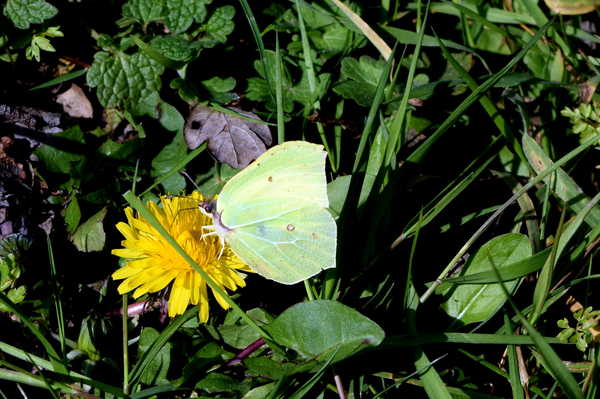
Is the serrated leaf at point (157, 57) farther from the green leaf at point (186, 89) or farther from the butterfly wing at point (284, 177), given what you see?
the butterfly wing at point (284, 177)

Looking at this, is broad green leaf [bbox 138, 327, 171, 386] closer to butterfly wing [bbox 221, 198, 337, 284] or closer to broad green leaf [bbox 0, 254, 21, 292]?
butterfly wing [bbox 221, 198, 337, 284]

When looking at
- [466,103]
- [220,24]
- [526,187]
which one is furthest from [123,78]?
[526,187]

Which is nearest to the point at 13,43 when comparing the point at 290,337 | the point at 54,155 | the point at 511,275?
the point at 54,155

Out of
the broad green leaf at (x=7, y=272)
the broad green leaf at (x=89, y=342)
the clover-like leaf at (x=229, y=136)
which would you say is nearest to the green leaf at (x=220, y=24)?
the clover-like leaf at (x=229, y=136)

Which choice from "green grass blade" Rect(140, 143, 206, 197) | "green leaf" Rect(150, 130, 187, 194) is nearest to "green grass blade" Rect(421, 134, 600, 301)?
"green grass blade" Rect(140, 143, 206, 197)

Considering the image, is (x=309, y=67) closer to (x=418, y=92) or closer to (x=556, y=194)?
(x=418, y=92)

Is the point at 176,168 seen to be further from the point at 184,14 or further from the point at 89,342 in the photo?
the point at 184,14
